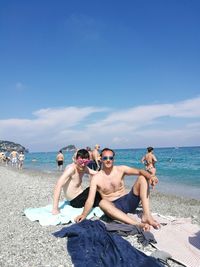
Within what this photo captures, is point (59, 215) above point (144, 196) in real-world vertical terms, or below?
below

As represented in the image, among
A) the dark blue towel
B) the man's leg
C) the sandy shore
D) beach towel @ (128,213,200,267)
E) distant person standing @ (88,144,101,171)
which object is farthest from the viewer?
distant person standing @ (88,144,101,171)

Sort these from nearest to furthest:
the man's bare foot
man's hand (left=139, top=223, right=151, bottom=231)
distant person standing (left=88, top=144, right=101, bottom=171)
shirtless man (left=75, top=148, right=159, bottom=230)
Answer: man's hand (left=139, top=223, right=151, bottom=231) → the man's bare foot → shirtless man (left=75, top=148, right=159, bottom=230) → distant person standing (left=88, top=144, right=101, bottom=171)

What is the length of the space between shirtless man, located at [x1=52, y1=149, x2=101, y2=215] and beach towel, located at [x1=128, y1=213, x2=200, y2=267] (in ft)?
5.68

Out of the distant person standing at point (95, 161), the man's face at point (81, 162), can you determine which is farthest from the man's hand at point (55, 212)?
the distant person standing at point (95, 161)

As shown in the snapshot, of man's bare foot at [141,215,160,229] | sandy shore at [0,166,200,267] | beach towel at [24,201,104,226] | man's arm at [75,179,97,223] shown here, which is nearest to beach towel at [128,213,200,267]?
man's bare foot at [141,215,160,229]

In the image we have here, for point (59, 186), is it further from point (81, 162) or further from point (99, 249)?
point (99, 249)

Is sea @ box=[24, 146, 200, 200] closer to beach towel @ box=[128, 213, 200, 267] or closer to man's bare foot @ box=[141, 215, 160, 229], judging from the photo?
beach towel @ box=[128, 213, 200, 267]

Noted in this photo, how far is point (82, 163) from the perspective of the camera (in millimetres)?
7074

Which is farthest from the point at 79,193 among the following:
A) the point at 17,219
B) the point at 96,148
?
the point at 96,148

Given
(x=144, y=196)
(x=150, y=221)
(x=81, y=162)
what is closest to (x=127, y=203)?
(x=144, y=196)

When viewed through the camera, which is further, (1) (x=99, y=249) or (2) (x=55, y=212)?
(2) (x=55, y=212)

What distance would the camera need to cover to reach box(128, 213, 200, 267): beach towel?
15.4 ft

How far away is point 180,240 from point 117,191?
6.27ft

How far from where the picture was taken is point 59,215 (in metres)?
6.91
